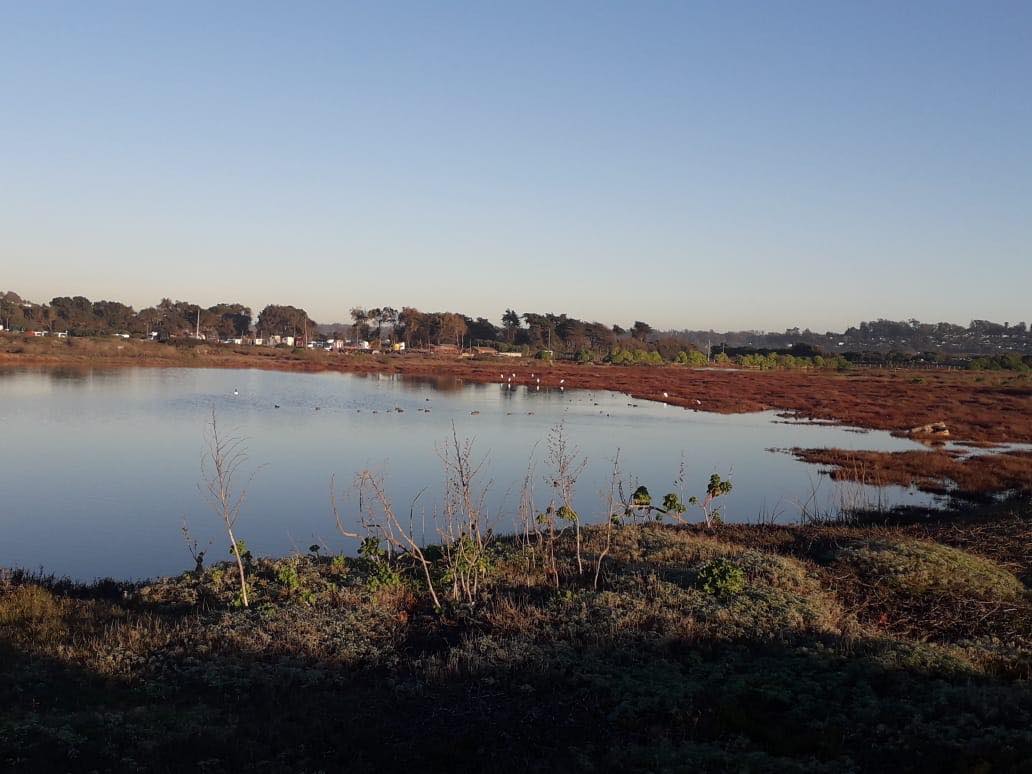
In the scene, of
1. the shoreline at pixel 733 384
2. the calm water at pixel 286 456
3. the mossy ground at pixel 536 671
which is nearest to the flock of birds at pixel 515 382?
the shoreline at pixel 733 384

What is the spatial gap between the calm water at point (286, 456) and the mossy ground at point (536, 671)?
15.3 ft

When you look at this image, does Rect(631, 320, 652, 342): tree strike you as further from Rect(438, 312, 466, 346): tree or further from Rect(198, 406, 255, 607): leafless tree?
Rect(198, 406, 255, 607): leafless tree

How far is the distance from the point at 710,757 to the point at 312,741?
129 inches

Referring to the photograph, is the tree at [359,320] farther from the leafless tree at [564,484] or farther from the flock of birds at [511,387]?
the leafless tree at [564,484]

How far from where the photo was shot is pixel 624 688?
8180mm

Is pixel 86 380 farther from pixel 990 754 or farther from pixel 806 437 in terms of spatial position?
pixel 990 754

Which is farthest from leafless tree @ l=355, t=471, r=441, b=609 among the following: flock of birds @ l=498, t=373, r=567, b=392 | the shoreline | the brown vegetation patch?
flock of birds @ l=498, t=373, r=567, b=392

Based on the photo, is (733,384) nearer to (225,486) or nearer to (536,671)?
(225,486)

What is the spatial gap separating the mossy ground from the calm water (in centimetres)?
466

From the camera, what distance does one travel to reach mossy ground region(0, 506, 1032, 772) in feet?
22.1

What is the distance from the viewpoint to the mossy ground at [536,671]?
6738 millimetres

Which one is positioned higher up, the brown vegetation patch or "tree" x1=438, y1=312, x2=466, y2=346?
"tree" x1=438, y1=312, x2=466, y2=346

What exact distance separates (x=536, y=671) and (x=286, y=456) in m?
21.5

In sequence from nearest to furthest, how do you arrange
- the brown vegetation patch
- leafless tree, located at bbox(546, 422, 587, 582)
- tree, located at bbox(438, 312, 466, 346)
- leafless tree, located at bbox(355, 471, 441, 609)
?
leafless tree, located at bbox(355, 471, 441, 609)
leafless tree, located at bbox(546, 422, 587, 582)
the brown vegetation patch
tree, located at bbox(438, 312, 466, 346)
